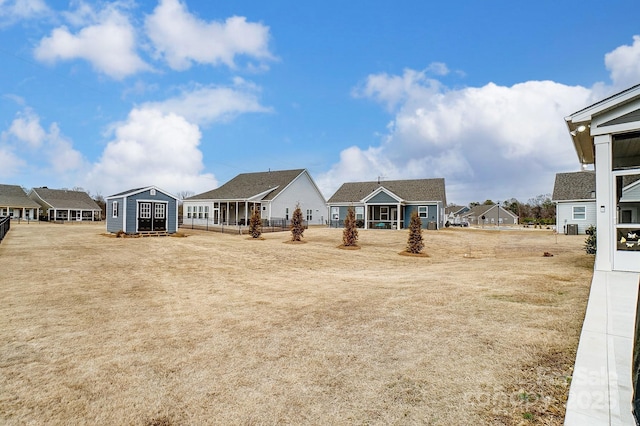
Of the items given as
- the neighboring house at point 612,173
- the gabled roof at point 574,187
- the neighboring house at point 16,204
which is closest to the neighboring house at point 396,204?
the gabled roof at point 574,187

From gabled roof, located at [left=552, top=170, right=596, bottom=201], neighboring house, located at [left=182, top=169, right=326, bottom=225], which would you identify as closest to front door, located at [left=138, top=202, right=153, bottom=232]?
neighboring house, located at [left=182, top=169, right=326, bottom=225]

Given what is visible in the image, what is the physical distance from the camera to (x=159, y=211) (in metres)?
26.3

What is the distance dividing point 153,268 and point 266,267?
13.3 feet

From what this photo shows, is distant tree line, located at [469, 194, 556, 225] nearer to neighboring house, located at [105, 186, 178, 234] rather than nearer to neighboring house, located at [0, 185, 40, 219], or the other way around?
neighboring house, located at [105, 186, 178, 234]

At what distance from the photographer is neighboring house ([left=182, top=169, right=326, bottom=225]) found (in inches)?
1393

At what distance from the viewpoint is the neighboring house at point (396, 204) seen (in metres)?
34.8

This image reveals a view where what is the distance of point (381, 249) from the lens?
19.0 metres

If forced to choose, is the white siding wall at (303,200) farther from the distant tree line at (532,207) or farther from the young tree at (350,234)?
the distant tree line at (532,207)

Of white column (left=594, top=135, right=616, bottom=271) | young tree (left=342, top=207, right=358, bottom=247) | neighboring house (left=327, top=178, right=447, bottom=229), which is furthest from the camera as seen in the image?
neighboring house (left=327, top=178, right=447, bottom=229)

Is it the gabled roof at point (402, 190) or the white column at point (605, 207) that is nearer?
the white column at point (605, 207)

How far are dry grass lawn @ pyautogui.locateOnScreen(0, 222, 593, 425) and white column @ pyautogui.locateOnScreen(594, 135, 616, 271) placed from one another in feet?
2.11

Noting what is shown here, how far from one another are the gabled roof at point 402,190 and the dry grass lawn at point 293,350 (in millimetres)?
27995

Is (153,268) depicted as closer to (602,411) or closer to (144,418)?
(144,418)

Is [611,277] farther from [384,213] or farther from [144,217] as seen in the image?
[384,213]
